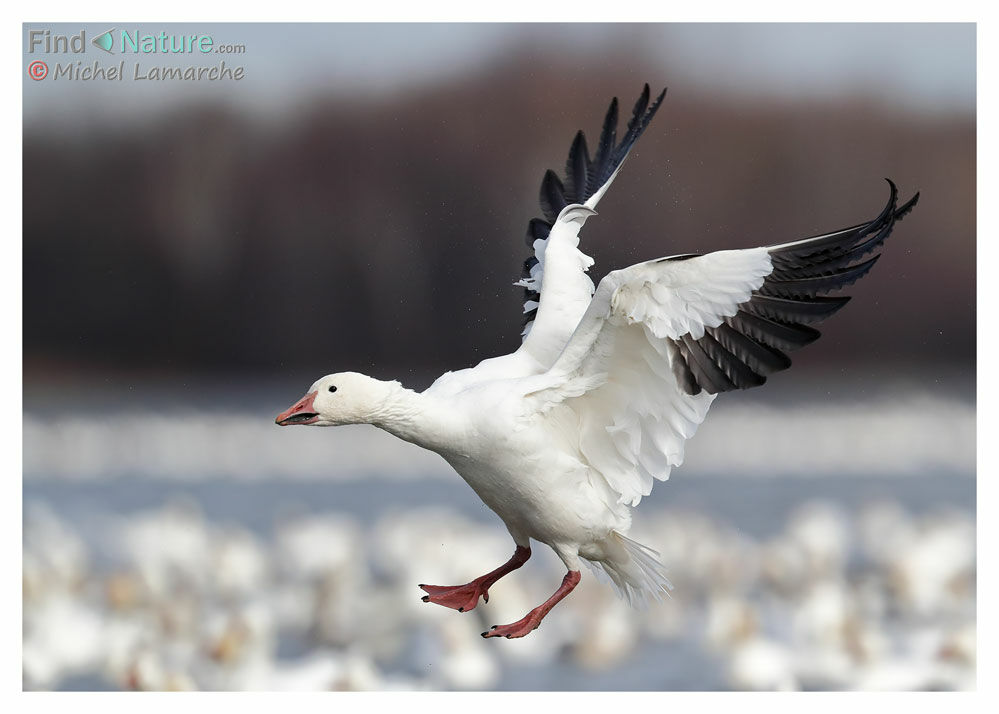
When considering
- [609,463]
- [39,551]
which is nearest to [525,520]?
[609,463]

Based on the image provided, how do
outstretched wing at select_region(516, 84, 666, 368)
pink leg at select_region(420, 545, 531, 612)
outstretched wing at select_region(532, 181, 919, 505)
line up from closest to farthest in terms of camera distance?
1. outstretched wing at select_region(532, 181, 919, 505)
2. pink leg at select_region(420, 545, 531, 612)
3. outstretched wing at select_region(516, 84, 666, 368)

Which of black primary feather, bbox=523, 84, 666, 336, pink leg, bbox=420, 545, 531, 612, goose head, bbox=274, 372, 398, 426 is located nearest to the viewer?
goose head, bbox=274, 372, 398, 426

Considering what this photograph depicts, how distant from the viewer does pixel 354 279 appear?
6.87 metres

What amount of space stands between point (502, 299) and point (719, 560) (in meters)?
1.72

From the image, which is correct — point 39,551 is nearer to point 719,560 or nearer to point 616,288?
point 719,560

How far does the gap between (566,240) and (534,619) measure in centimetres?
112

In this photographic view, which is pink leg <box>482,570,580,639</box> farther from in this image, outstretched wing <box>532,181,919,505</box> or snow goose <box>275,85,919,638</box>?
outstretched wing <box>532,181,919,505</box>

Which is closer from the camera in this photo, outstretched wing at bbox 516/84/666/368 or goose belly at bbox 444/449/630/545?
goose belly at bbox 444/449/630/545

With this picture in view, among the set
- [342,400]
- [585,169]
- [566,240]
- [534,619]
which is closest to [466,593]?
[534,619]

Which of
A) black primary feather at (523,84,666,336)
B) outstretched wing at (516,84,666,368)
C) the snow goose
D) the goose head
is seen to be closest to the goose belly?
the snow goose

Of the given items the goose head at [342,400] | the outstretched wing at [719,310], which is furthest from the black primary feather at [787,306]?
the goose head at [342,400]

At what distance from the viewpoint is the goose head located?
102 inches

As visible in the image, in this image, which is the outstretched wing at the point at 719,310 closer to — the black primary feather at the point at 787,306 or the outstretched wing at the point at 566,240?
the black primary feather at the point at 787,306

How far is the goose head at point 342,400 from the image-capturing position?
2.59 meters
